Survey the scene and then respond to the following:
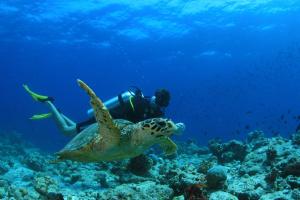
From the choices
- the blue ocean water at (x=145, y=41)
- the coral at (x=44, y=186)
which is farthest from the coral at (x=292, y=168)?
the blue ocean water at (x=145, y=41)

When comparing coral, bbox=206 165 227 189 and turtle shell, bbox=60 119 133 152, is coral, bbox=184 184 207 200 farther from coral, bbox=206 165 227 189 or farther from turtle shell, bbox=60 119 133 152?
turtle shell, bbox=60 119 133 152

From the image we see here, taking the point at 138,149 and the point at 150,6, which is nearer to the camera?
the point at 138,149

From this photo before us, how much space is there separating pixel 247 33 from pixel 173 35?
8.03 metres

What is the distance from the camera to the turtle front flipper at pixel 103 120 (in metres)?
4.81

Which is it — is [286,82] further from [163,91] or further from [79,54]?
[163,91]

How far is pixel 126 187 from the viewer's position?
5.32 m

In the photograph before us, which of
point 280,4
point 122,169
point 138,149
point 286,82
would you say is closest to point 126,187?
point 138,149

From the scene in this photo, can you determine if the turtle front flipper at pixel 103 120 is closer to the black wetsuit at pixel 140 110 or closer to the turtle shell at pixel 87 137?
the turtle shell at pixel 87 137

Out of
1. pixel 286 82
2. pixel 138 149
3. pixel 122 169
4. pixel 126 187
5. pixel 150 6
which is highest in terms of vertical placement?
pixel 286 82

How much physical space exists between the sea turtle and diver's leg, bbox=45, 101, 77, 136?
14.8 feet

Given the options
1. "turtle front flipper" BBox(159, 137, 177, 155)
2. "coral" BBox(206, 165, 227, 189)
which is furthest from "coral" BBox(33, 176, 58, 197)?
"coral" BBox(206, 165, 227, 189)

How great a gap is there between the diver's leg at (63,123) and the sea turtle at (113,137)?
451cm

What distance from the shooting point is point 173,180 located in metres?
5.94

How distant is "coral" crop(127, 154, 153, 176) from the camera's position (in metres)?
8.16
